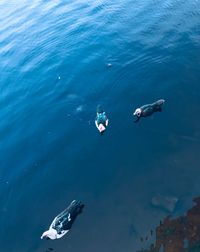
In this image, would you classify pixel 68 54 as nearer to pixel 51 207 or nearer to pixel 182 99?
pixel 182 99

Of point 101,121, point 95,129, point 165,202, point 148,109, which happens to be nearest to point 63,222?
point 165,202

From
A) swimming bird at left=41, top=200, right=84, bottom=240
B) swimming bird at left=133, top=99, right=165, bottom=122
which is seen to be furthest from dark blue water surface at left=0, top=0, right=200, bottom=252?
swimming bird at left=133, top=99, right=165, bottom=122

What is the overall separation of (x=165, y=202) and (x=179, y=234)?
3.14 m

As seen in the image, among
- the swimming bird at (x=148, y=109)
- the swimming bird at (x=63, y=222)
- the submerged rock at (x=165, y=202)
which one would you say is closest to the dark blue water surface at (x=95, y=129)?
the submerged rock at (x=165, y=202)

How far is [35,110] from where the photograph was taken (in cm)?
4019

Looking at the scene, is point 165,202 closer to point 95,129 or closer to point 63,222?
point 63,222

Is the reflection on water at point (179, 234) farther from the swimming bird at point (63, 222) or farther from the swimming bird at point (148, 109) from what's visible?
the swimming bird at point (148, 109)

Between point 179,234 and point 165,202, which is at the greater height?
point 165,202

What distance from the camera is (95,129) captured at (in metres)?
34.8

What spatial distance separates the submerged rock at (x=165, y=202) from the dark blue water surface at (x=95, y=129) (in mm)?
447

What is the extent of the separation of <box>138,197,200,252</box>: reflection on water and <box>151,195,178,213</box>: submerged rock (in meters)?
0.93

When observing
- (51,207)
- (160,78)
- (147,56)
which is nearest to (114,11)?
(147,56)

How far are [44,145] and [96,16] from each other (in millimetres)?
32499

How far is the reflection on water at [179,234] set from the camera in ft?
77.2
